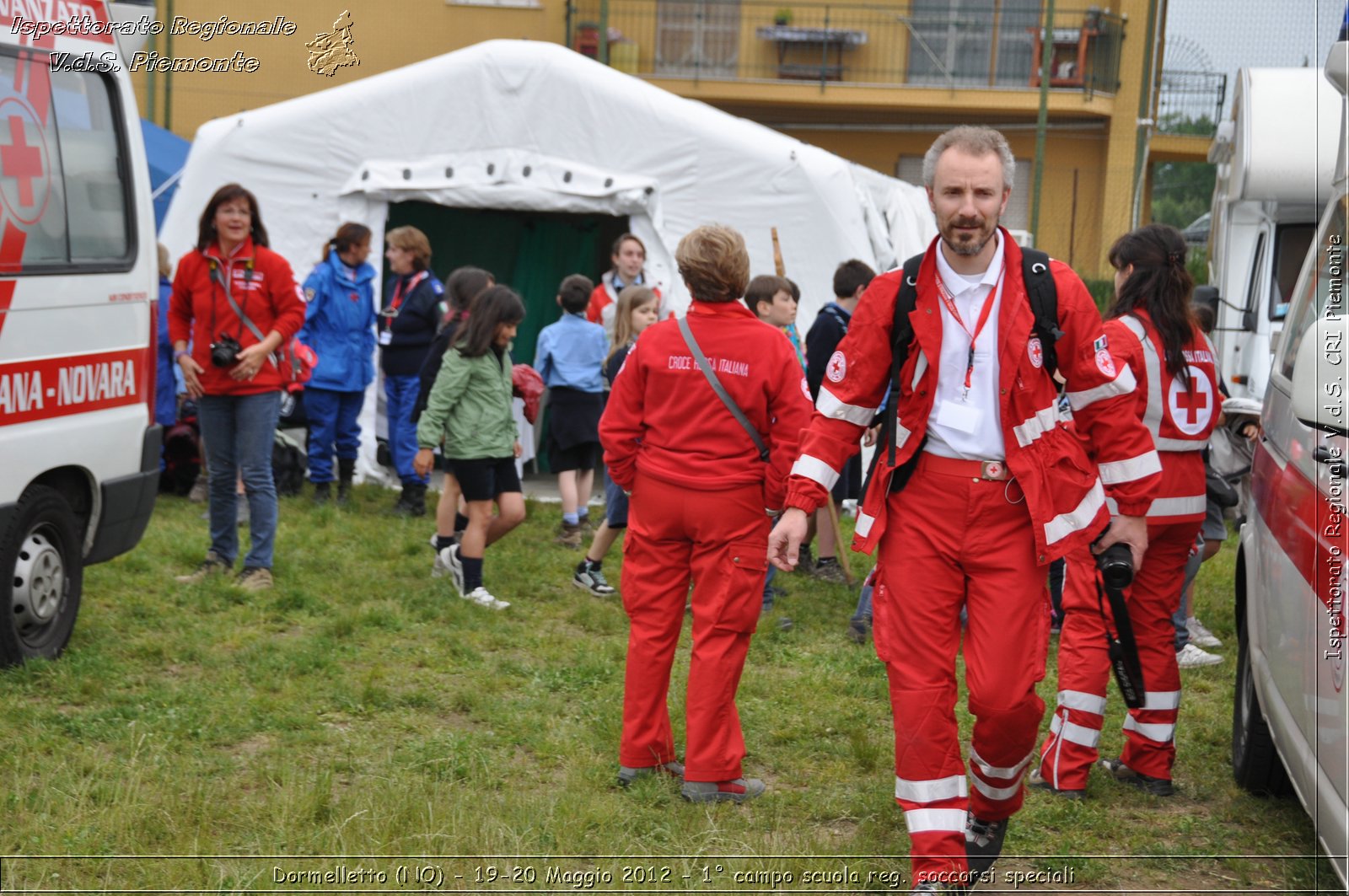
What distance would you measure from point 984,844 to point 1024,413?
4.24 ft

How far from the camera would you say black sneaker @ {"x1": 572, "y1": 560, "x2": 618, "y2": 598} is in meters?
8.19

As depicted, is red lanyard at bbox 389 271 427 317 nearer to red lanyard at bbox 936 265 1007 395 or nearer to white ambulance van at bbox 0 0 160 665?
white ambulance van at bbox 0 0 160 665

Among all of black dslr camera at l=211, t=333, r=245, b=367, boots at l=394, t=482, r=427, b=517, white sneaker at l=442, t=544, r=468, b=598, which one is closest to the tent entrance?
boots at l=394, t=482, r=427, b=517

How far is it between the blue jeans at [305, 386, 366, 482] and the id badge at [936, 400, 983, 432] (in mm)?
7676

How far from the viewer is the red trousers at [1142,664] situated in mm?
4996

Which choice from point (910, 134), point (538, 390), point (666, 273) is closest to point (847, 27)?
point (910, 134)

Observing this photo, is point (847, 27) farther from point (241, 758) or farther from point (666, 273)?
point (241, 758)

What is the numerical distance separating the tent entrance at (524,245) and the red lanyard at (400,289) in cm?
309

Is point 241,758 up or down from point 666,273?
down

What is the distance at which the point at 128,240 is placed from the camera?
6.47 m

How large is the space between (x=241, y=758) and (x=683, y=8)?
20.2 m

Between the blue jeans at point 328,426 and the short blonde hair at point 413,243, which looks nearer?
the short blonde hair at point 413,243

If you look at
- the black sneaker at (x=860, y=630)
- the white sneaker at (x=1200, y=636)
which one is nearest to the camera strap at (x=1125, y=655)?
the black sneaker at (x=860, y=630)

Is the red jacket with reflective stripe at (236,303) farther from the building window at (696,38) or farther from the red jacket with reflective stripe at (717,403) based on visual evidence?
the building window at (696,38)
